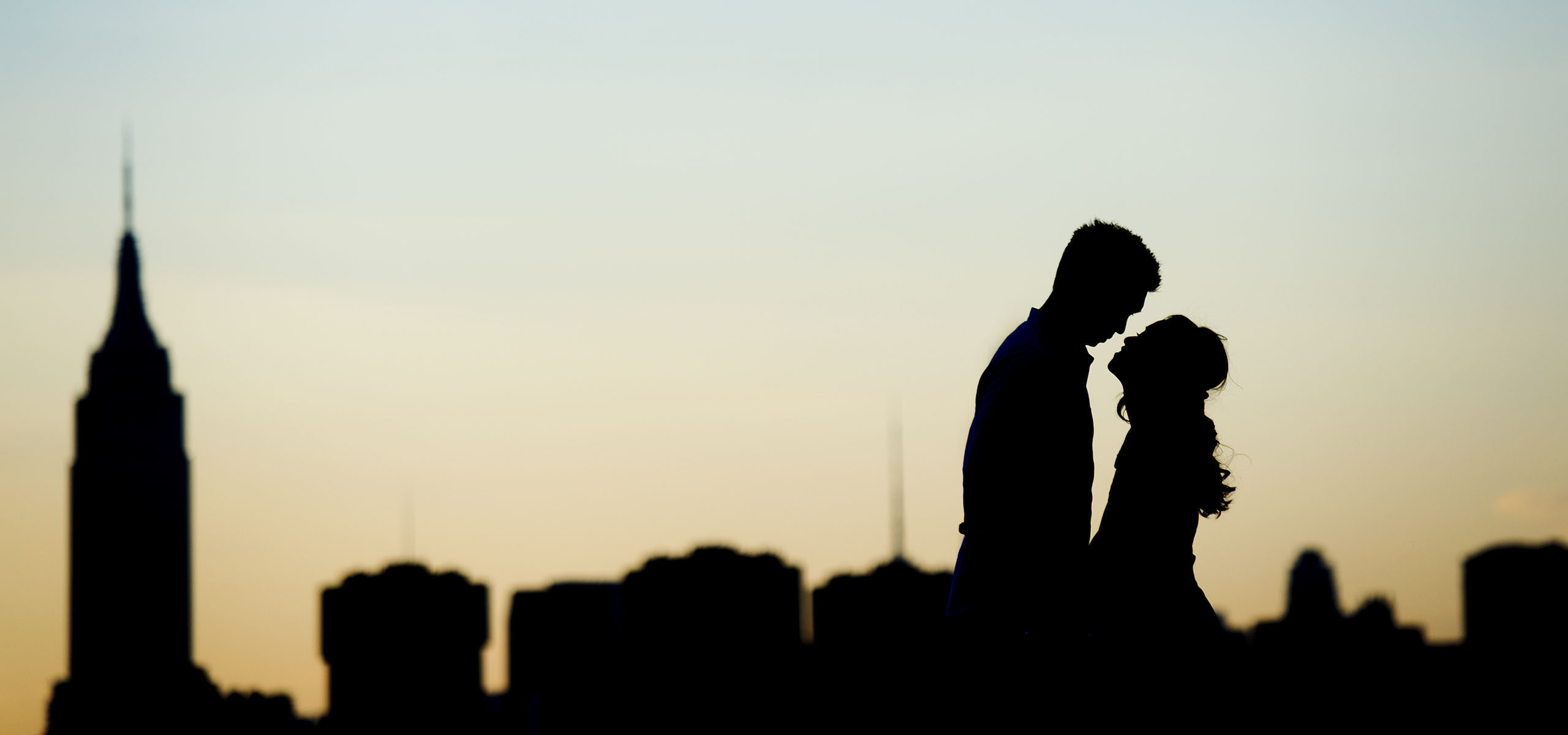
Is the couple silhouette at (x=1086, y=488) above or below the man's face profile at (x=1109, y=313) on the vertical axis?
below

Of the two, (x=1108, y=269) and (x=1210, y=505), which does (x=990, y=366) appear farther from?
(x=1210, y=505)

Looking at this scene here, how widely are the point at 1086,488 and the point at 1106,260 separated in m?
0.95

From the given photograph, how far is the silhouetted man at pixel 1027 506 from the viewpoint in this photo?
8156 millimetres

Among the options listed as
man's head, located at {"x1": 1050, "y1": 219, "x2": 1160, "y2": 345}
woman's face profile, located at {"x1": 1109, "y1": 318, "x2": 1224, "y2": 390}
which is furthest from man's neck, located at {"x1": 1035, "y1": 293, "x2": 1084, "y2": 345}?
woman's face profile, located at {"x1": 1109, "y1": 318, "x2": 1224, "y2": 390}

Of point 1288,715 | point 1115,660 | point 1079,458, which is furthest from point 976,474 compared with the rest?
point 1288,715

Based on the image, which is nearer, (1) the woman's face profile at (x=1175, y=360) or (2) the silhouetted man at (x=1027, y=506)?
(2) the silhouetted man at (x=1027, y=506)

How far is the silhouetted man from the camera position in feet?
26.8

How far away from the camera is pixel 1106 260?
335 inches

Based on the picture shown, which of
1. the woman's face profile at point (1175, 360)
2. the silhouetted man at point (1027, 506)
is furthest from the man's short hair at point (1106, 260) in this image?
Answer: the woman's face profile at point (1175, 360)

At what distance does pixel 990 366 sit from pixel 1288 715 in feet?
633

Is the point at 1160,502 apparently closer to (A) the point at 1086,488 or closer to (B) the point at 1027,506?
(A) the point at 1086,488

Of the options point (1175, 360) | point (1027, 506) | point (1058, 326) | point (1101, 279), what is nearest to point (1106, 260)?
point (1101, 279)

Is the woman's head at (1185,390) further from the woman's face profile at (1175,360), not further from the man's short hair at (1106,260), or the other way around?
the man's short hair at (1106,260)

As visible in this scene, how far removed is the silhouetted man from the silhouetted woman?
384 mm
